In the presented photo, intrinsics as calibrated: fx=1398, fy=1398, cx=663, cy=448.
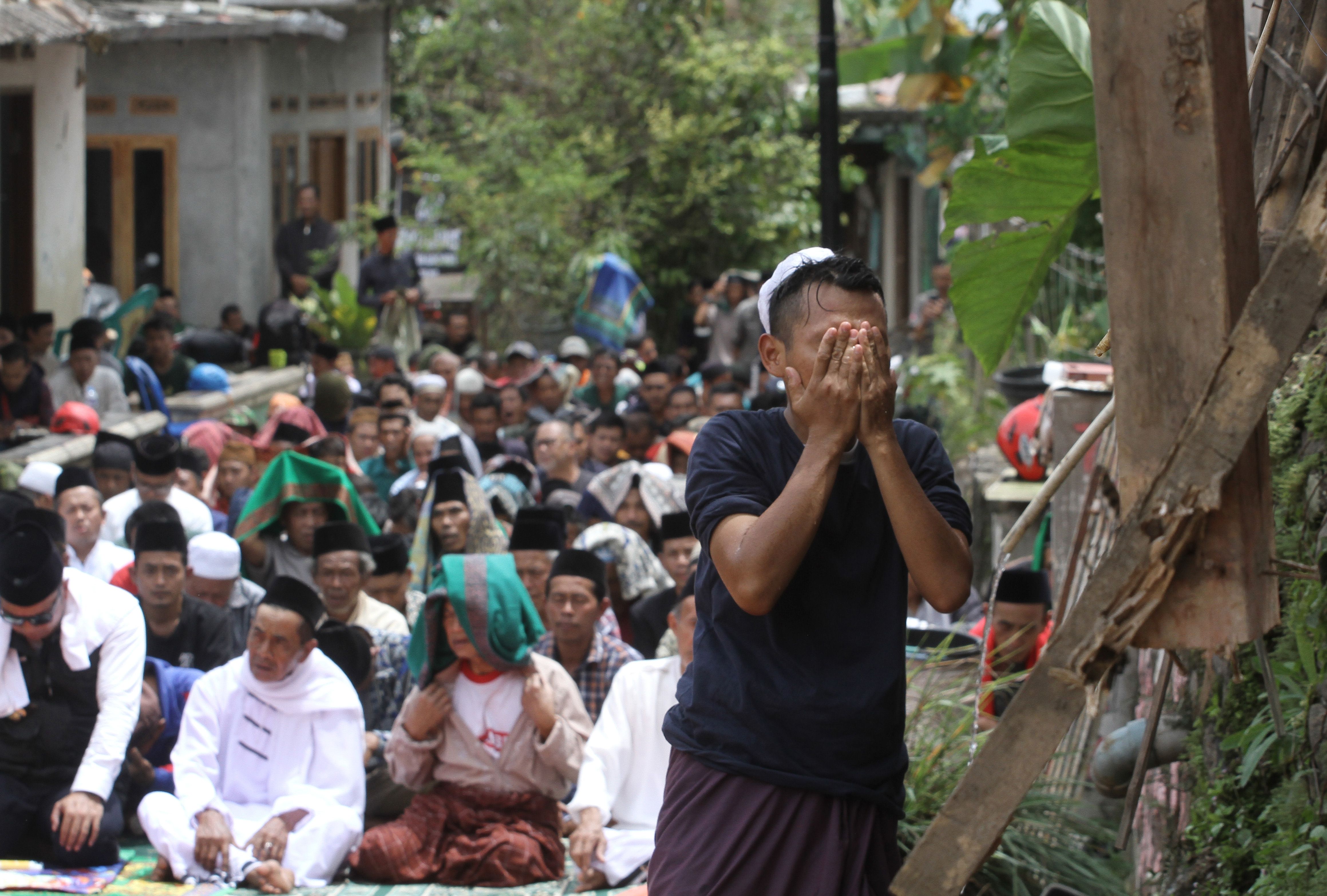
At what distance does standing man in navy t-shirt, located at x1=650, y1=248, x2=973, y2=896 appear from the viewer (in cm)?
214

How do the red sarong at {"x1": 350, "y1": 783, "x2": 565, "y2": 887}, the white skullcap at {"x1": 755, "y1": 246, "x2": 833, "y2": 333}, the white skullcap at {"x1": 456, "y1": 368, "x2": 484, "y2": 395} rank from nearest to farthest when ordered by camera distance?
1. the white skullcap at {"x1": 755, "y1": 246, "x2": 833, "y2": 333}
2. the red sarong at {"x1": 350, "y1": 783, "x2": 565, "y2": 887}
3. the white skullcap at {"x1": 456, "y1": 368, "x2": 484, "y2": 395}

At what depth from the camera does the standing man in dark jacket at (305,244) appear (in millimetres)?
15375

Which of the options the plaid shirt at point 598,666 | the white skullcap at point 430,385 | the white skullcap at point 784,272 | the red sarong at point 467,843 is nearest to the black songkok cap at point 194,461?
the white skullcap at point 430,385

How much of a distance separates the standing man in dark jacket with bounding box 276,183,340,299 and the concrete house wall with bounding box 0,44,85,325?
3.47 metres

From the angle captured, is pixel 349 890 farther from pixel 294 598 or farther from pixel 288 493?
pixel 288 493

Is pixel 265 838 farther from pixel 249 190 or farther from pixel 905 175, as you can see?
pixel 905 175

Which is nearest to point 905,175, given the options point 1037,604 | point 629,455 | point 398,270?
point 398,270

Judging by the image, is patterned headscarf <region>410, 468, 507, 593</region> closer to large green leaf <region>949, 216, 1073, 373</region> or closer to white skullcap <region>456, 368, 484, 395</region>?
large green leaf <region>949, 216, 1073, 373</region>

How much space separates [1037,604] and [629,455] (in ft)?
14.7

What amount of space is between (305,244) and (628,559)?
9430mm

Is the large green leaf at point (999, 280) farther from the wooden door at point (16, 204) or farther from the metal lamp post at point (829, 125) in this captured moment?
the wooden door at point (16, 204)

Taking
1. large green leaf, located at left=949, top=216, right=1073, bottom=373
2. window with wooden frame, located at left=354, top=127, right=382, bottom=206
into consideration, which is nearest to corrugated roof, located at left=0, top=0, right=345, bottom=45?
window with wooden frame, located at left=354, top=127, right=382, bottom=206

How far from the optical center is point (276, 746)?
5875 mm

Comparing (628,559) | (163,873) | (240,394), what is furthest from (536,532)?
(240,394)
